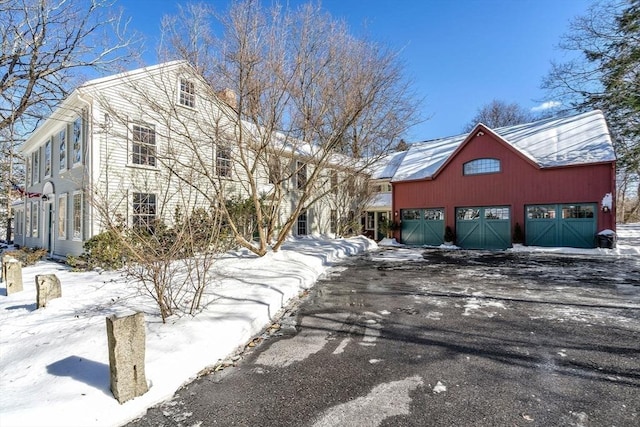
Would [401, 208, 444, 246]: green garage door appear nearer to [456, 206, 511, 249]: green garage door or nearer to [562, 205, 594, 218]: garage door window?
[456, 206, 511, 249]: green garage door

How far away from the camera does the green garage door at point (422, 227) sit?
1767cm

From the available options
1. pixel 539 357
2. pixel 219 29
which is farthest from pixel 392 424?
pixel 219 29

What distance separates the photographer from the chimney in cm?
928

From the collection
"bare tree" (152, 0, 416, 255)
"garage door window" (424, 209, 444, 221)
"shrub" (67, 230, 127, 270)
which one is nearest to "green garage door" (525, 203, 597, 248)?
"garage door window" (424, 209, 444, 221)

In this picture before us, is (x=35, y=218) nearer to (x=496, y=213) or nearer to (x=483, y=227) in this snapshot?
(x=483, y=227)

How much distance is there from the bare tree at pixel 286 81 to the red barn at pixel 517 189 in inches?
287

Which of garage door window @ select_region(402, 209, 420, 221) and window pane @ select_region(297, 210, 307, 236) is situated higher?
garage door window @ select_region(402, 209, 420, 221)

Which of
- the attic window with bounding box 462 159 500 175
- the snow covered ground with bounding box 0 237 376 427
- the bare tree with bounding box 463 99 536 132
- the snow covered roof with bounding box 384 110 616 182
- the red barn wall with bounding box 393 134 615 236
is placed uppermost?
the bare tree with bounding box 463 99 536 132

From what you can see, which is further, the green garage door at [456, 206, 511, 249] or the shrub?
the green garage door at [456, 206, 511, 249]

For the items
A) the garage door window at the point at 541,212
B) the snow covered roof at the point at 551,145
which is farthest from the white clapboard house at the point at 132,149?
the garage door window at the point at 541,212

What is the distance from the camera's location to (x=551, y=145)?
15.7 m

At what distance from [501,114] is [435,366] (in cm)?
3738

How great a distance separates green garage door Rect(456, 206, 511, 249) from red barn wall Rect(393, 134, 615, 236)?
12.7 inches

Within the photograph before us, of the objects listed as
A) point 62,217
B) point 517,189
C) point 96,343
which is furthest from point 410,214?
point 96,343
